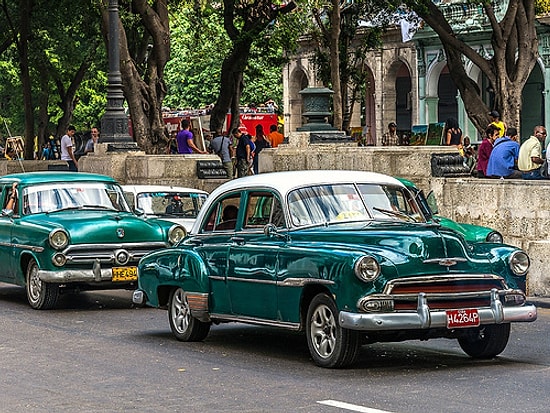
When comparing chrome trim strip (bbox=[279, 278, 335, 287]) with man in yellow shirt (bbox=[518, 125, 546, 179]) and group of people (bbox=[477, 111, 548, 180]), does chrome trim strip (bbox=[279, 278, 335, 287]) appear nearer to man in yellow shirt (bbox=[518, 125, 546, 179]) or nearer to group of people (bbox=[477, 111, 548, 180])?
group of people (bbox=[477, 111, 548, 180])

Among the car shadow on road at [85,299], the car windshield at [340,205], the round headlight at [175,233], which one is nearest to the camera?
the car windshield at [340,205]

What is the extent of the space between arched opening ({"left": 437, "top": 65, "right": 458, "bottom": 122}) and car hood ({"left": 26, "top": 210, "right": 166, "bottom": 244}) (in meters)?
34.2

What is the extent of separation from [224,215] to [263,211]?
2.05ft

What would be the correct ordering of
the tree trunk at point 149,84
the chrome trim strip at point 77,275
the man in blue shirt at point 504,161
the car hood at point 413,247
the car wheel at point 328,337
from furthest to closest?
the tree trunk at point 149,84 → the man in blue shirt at point 504,161 → the chrome trim strip at point 77,275 → the car wheel at point 328,337 → the car hood at point 413,247

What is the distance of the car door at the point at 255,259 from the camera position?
11156 mm

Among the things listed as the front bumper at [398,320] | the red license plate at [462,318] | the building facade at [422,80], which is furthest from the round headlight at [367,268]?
the building facade at [422,80]

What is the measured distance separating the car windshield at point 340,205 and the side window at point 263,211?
15cm

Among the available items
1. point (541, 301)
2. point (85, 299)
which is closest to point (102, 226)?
point (85, 299)

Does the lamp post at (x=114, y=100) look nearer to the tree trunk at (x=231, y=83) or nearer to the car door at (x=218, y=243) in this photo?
the tree trunk at (x=231, y=83)

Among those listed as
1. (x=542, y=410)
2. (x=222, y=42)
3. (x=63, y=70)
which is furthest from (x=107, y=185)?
(x=63, y=70)

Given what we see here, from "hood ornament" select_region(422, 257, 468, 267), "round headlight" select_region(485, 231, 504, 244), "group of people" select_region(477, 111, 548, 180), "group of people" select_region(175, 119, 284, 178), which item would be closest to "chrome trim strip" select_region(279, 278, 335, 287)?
"hood ornament" select_region(422, 257, 468, 267)

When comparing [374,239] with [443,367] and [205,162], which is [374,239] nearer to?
A: [443,367]

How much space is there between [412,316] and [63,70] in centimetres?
4256

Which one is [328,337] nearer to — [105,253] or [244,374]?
[244,374]
